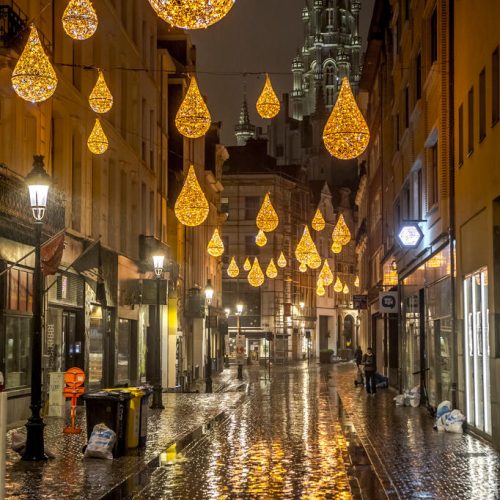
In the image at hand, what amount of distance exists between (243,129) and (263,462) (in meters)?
152

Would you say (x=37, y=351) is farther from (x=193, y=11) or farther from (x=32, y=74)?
(x=193, y=11)

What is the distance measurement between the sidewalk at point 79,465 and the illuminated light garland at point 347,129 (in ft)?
22.4

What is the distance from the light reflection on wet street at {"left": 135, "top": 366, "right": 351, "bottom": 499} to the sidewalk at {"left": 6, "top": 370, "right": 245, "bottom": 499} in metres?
0.50

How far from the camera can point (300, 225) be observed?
4210 inches

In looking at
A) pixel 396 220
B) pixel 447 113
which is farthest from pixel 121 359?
pixel 447 113

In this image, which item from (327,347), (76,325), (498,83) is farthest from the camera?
(327,347)

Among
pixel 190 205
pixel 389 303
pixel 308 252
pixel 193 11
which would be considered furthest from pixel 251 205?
pixel 193 11

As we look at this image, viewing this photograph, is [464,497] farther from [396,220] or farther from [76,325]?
[396,220]

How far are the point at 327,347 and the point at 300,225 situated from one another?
60.4 feet

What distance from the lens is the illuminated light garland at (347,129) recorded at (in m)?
23.5

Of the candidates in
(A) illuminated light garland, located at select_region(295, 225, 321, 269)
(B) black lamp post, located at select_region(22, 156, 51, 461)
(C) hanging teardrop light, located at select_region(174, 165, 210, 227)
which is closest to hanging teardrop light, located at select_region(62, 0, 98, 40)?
(B) black lamp post, located at select_region(22, 156, 51, 461)

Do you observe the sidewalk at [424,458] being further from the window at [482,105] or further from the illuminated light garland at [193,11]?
the illuminated light garland at [193,11]

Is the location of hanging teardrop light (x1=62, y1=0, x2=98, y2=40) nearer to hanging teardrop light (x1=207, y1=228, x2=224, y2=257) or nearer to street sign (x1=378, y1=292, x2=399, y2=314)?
street sign (x1=378, y1=292, x2=399, y2=314)

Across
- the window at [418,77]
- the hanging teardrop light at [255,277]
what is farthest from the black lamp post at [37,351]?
the hanging teardrop light at [255,277]
